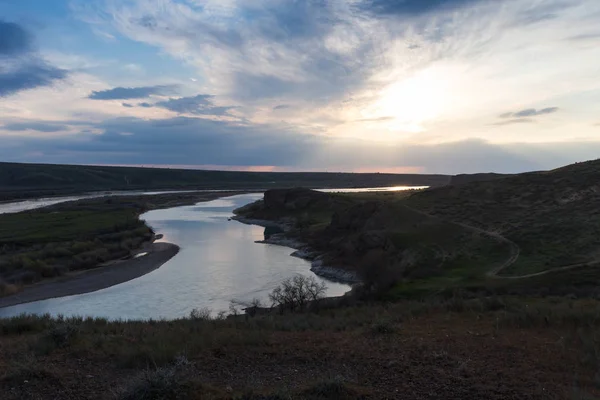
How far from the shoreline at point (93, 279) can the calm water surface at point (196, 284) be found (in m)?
0.96

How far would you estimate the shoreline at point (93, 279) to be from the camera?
31.8 m

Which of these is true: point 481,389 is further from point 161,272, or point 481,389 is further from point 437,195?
point 437,195

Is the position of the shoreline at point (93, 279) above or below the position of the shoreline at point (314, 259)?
below

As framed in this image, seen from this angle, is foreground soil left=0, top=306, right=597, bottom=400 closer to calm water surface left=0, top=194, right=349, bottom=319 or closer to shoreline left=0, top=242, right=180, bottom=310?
calm water surface left=0, top=194, right=349, bottom=319

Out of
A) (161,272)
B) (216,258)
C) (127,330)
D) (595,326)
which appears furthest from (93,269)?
(595,326)

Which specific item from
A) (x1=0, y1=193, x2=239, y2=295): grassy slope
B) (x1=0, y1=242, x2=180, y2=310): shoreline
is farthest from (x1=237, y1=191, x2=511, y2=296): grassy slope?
(x1=0, y1=193, x2=239, y2=295): grassy slope

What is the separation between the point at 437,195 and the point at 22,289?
4445 cm

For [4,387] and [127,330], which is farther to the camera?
[127,330]

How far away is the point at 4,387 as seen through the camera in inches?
310

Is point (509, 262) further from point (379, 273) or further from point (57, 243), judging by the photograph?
point (57, 243)

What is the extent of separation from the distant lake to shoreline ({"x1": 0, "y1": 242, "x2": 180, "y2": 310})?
0.95 metres

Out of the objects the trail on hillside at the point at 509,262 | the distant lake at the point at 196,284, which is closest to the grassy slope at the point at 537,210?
→ the trail on hillside at the point at 509,262

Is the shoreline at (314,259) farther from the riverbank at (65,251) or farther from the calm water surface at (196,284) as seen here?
the riverbank at (65,251)

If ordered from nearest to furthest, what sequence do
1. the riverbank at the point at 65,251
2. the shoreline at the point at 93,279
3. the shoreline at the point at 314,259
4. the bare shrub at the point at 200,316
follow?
the bare shrub at the point at 200,316
the shoreline at the point at 93,279
the riverbank at the point at 65,251
the shoreline at the point at 314,259
